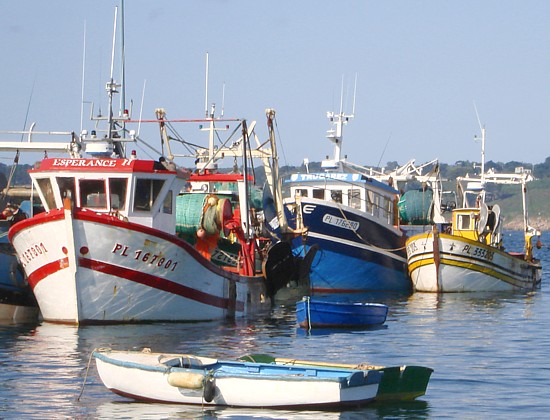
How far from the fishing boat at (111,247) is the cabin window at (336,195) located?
42.9 feet

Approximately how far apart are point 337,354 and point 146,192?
625 cm

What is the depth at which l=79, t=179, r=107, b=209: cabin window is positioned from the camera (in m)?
25.8

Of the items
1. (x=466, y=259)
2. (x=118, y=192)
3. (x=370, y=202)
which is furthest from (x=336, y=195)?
(x=118, y=192)

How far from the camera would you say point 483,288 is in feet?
128

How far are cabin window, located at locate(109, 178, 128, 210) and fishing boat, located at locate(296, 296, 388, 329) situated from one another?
5.08 m

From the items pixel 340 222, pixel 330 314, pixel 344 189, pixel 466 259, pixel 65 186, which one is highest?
pixel 344 189

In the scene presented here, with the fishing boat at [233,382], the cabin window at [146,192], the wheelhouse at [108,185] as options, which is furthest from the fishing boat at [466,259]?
the fishing boat at [233,382]

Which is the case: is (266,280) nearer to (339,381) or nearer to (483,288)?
(483,288)

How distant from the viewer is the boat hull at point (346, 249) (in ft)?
124

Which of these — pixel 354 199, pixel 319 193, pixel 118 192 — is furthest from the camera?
pixel 319 193

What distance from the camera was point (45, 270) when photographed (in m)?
25.1

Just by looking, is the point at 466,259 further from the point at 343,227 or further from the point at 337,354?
the point at 337,354

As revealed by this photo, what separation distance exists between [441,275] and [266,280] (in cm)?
846

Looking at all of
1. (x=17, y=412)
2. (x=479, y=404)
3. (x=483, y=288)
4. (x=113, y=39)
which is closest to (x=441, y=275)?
(x=483, y=288)
